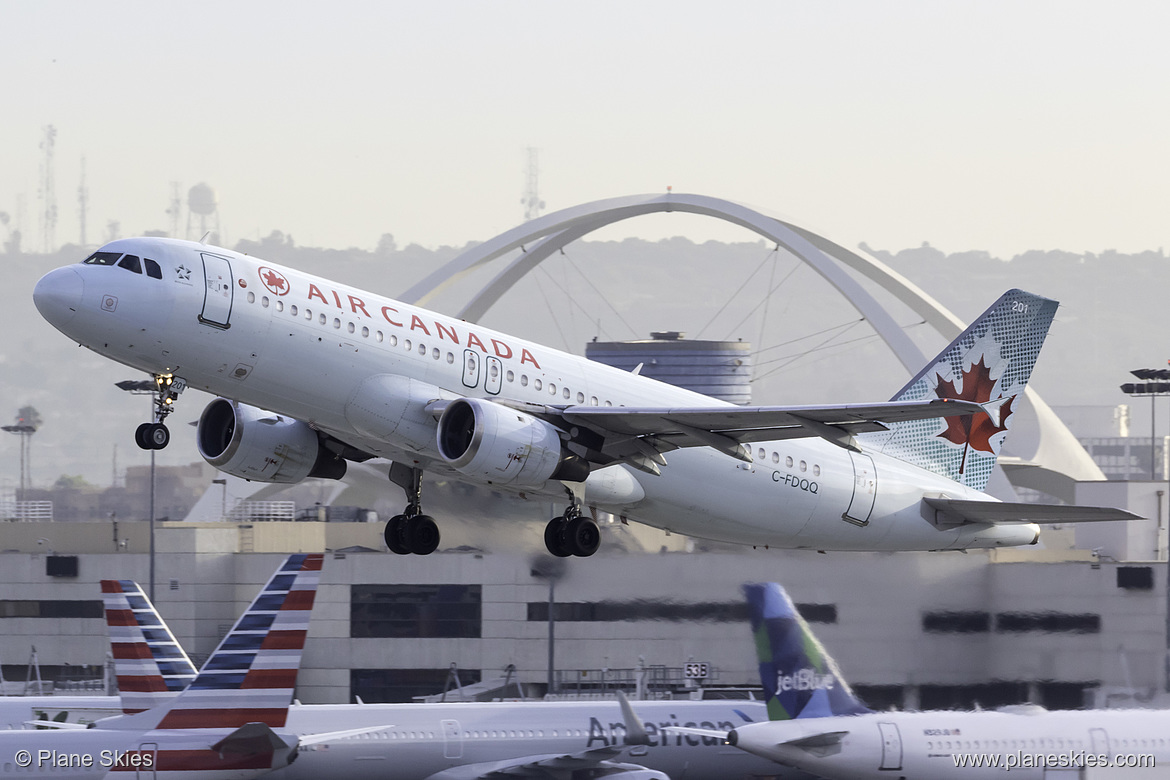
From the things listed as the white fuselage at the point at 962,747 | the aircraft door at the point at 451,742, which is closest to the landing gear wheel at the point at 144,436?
the aircraft door at the point at 451,742

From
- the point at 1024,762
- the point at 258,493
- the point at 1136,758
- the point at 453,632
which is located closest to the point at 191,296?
the point at 1024,762

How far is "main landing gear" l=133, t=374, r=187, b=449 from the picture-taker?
27.1 m

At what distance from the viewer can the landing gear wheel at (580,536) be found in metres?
30.1

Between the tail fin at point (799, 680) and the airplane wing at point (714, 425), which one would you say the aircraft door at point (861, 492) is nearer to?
the tail fin at point (799, 680)

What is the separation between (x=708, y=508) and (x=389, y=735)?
815 cm

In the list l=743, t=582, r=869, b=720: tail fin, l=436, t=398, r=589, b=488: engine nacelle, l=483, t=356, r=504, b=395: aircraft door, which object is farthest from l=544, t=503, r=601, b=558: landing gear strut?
l=743, t=582, r=869, b=720: tail fin

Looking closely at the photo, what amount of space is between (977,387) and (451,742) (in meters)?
15.0

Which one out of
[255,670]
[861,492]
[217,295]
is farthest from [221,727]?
[861,492]

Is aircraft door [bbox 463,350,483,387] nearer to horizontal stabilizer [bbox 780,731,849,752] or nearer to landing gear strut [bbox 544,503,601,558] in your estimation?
landing gear strut [bbox 544,503,601,558]

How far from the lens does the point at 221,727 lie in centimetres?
3017

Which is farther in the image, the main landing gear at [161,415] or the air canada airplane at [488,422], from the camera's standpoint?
the main landing gear at [161,415]

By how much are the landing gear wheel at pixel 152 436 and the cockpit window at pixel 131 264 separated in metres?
2.78

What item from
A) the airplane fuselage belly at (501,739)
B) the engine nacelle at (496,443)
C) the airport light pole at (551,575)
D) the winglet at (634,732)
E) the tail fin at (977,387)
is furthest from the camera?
the airport light pole at (551,575)

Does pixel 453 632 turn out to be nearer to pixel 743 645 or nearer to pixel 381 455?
pixel 743 645
